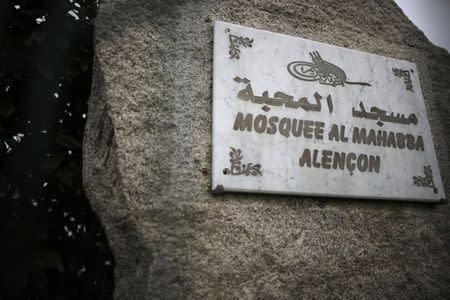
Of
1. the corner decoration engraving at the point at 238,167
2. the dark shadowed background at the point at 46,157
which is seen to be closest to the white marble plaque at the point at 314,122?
the corner decoration engraving at the point at 238,167

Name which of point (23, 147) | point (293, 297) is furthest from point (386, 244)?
point (23, 147)

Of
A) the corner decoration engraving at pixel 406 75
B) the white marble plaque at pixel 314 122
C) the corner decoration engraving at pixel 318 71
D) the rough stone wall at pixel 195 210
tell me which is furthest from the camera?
the corner decoration engraving at pixel 406 75

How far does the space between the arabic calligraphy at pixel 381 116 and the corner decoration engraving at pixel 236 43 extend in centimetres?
54

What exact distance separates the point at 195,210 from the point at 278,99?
0.54 m

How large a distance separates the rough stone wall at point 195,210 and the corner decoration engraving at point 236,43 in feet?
0.32

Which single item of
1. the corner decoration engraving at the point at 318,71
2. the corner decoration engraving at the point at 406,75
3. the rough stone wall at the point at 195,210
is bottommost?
the rough stone wall at the point at 195,210

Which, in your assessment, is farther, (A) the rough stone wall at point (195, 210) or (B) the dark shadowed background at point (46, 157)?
(B) the dark shadowed background at point (46, 157)

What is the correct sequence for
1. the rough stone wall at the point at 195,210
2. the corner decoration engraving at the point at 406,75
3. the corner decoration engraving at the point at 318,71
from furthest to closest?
the corner decoration engraving at the point at 406,75
the corner decoration engraving at the point at 318,71
the rough stone wall at the point at 195,210

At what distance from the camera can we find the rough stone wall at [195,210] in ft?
4.11

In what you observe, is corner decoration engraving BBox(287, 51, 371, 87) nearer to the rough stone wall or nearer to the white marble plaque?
the white marble plaque

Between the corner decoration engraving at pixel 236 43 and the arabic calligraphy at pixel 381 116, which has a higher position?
the corner decoration engraving at pixel 236 43

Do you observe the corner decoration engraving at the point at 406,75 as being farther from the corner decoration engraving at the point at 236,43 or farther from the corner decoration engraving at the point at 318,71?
the corner decoration engraving at the point at 236,43

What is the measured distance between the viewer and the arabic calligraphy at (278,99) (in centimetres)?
145

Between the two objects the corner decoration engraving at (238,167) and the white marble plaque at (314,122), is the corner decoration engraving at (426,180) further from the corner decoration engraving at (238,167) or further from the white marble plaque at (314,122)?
the corner decoration engraving at (238,167)
